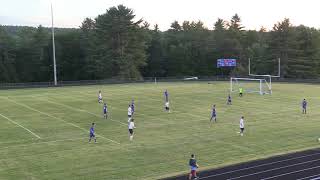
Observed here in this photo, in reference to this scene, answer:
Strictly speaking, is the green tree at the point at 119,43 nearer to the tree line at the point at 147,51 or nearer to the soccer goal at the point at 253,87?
the tree line at the point at 147,51

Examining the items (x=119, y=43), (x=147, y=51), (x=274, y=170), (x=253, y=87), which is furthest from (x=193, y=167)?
(x=147, y=51)

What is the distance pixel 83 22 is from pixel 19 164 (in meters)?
109

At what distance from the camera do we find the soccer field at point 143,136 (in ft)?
74.4

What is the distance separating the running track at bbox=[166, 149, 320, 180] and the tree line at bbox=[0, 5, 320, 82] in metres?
75.6

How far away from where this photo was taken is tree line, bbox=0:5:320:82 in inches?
3873

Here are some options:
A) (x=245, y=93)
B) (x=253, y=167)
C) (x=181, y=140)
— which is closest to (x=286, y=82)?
(x=245, y=93)

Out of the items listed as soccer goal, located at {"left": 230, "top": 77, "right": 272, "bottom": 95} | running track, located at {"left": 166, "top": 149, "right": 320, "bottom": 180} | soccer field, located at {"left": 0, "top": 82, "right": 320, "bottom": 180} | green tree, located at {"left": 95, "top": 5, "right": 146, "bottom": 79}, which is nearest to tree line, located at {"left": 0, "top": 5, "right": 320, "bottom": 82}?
green tree, located at {"left": 95, "top": 5, "right": 146, "bottom": 79}

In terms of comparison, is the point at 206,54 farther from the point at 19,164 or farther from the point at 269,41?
the point at 19,164

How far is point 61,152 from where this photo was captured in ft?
84.8

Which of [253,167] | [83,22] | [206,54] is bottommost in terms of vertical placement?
[253,167]

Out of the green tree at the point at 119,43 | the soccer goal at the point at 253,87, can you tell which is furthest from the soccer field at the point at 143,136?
the green tree at the point at 119,43

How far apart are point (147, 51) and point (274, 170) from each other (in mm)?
94155

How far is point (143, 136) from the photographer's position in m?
30.6

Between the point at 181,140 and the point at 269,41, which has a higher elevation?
the point at 269,41
